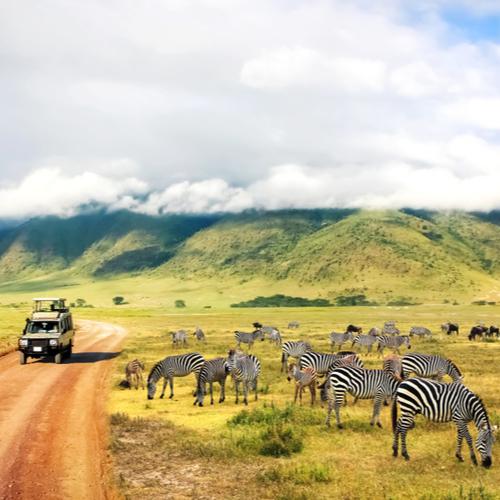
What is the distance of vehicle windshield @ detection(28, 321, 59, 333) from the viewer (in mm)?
42281

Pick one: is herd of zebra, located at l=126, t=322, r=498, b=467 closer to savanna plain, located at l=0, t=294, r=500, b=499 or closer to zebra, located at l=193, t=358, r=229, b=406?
zebra, located at l=193, t=358, r=229, b=406

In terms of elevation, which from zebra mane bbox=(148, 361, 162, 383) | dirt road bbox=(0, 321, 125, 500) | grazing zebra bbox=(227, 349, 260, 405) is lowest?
dirt road bbox=(0, 321, 125, 500)

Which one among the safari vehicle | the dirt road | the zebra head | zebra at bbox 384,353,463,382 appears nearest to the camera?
the dirt road

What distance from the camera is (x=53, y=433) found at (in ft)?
69.9

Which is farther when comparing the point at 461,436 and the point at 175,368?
the point at 175,368

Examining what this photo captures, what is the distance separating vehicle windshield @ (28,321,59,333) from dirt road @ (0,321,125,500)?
2.97 metres

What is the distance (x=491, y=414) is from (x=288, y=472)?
38.3 ft

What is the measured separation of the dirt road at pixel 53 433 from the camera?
15.8 m

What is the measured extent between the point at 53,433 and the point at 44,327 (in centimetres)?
2261

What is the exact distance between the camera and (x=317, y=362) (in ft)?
95.5

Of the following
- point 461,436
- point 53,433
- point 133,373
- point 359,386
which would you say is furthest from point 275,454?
point 133,373

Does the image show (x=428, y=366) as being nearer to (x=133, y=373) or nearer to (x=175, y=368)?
(x=175, y=368)

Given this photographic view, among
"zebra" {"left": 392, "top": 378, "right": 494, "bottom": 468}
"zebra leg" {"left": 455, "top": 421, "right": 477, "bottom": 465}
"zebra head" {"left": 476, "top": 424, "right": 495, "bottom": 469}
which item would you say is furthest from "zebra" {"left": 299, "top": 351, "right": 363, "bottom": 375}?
"zebra head" {"left": 476, "top": 424, "right": 495, "bottom": 469}

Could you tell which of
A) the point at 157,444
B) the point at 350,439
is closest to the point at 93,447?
the point at 157,444
